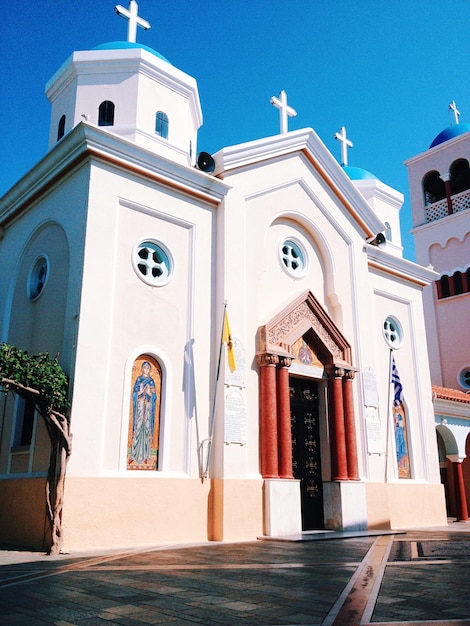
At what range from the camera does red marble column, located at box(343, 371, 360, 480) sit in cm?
1391

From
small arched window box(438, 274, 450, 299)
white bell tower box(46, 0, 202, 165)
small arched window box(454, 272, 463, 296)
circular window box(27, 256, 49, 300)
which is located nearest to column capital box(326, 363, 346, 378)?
white bell tower box(46, 0, 202, 165)

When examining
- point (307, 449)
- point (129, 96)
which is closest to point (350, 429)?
point (307, 449)

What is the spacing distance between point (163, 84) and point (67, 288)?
6.29 meters

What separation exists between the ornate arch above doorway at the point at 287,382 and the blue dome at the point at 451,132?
17.7 m

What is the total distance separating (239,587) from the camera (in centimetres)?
572

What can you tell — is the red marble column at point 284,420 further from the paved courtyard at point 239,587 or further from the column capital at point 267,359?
the paved courtyard at point 239,587

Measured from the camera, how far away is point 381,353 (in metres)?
16.4

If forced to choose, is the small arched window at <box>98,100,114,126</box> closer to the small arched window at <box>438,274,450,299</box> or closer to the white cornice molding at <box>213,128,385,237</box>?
the white cornice molding at <box>213,128,385,237</box>

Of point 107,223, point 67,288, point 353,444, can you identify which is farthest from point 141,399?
point 353,444

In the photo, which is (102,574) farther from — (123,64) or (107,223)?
(123,64)

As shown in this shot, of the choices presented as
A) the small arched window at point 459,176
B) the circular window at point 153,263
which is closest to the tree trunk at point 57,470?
the circular window at point 153,263

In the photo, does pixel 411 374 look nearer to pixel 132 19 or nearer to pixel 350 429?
→ pixel 350 429

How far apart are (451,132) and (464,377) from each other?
456 inches

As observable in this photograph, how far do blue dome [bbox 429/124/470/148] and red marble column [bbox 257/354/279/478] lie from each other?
65.5 ft
